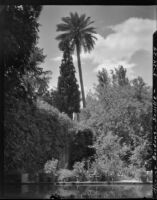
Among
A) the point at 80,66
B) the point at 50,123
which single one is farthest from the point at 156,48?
the point at 50,123

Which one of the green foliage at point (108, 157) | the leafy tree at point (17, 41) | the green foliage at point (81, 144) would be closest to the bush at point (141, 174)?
the green foliage at point (108, 157)

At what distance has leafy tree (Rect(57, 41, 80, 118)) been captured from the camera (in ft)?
21.5

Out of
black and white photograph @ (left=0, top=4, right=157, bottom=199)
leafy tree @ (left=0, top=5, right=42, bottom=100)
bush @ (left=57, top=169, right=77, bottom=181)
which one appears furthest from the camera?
bush @ (left=57, top=169, right=77, bottom=181)

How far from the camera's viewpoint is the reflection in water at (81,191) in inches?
251

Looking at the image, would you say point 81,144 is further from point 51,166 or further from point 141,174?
point 141,174

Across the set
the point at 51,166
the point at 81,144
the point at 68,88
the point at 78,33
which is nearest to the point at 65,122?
the point at 81,144

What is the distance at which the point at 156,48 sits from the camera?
319 cm

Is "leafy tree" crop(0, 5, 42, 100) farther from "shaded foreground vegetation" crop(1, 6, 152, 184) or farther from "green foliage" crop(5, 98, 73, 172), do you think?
"green foliage" crop(5, 98, 73, 172)

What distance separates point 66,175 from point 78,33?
2.30 m

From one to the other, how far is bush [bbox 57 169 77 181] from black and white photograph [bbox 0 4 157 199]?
16 mm

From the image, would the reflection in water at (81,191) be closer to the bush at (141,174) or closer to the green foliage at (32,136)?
the bush at (141,174)

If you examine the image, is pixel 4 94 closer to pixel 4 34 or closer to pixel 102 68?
pixel 4 34

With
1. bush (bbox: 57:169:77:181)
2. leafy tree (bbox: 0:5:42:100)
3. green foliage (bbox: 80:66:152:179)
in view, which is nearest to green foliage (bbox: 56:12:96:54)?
leafy tree (bbox: 0:5:42:100)

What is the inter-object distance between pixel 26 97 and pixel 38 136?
65 cm
